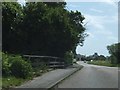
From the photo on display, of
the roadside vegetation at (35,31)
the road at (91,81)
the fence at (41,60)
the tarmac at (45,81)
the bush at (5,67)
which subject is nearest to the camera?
the tarmac at (45,81)

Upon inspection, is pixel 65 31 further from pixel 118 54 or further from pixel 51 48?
pixel 118 54

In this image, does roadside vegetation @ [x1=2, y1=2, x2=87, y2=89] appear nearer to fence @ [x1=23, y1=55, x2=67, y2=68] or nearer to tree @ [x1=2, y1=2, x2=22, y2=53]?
tree @ [x1=2, y1=2, x2=22, y2=53]

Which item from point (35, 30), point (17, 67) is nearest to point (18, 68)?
A: point (17, 67)

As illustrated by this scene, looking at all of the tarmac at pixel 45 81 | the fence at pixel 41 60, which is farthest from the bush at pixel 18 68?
the fence at pixel 41 60

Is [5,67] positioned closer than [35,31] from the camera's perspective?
Yes

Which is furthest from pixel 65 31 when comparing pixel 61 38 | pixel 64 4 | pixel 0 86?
pixel 0 86

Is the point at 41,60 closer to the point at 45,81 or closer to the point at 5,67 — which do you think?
the point at 45,81

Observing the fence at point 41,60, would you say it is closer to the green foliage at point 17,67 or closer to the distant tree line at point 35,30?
the distant tree line at point 35,30

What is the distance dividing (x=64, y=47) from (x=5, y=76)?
28.1 meters

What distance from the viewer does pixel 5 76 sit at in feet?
68.3

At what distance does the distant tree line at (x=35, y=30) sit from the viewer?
116 feet

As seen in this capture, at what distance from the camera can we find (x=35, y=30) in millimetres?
42062

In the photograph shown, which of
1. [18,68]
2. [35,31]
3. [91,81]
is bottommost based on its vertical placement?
[91,81]

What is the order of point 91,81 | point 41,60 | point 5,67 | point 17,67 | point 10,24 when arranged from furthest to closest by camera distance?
1. point 10,24
2. point 41,60
3. point 91,81
4. point 17,67
5. point 5,67
